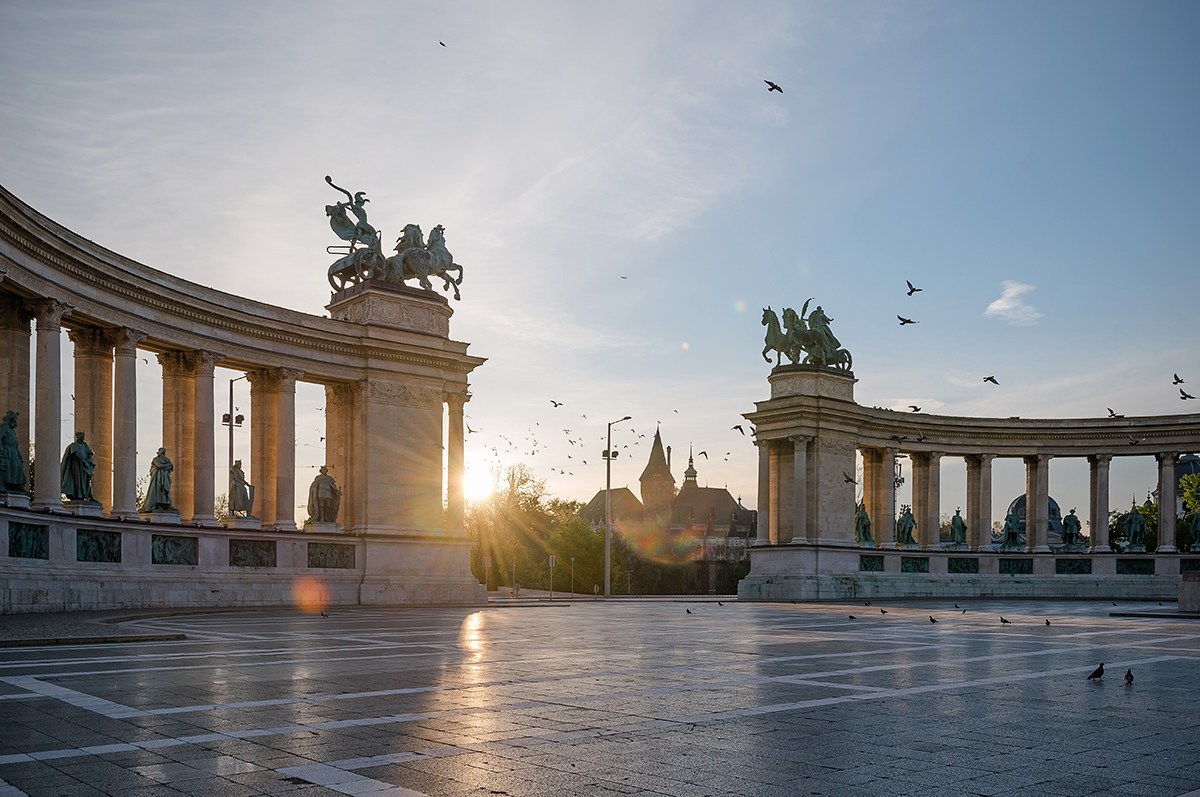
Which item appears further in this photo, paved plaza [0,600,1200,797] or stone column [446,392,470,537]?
stone column [446,392,470,537]

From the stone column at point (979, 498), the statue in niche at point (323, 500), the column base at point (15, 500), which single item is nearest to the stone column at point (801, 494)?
the stone column at point (979, 498)

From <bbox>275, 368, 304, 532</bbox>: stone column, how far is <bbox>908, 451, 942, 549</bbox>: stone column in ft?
138

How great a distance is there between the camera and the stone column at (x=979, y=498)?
7812cm

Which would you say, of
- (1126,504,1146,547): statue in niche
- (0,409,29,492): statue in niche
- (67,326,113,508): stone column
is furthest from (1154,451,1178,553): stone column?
(0,409,29,492): statue in niche

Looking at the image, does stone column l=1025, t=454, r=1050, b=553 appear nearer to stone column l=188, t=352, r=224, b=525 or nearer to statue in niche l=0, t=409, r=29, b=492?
stone column l=188, t=352, r=224, b=525

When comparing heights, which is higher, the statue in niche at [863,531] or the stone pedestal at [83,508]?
the stone pedestal at [83,508]

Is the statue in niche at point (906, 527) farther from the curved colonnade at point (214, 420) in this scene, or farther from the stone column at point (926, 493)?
the curved colonnade at point (214, 420)

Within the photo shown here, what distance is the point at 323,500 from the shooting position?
177 feet

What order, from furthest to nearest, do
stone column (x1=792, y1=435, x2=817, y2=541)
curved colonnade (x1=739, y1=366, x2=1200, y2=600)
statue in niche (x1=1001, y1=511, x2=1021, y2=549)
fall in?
statue in niche (x1=1001, y1=511, x2=1021, y2=549) → curved colonnade (x1=739, y1=366, x2=1200, y2=600) → stone column (x1=792, y1=435, x2=817, y2=541)

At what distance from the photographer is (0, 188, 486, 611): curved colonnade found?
38.6 metres

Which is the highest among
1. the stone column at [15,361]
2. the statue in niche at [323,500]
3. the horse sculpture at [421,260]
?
the horse sculpture at [421,260]

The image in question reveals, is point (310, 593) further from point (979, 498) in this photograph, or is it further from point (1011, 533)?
point (1011, 533)

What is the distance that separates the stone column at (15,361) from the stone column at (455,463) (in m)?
22.5

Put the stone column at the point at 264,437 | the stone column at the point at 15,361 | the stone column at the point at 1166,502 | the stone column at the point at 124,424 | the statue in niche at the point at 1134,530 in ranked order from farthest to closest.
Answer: the statue in niche at the point at 1134,530 < the stone column at the point at 1166,502 < the stone column at the point at 264,437 < the stone column at the point at 124,424 < the stone column at the point at 15,361
